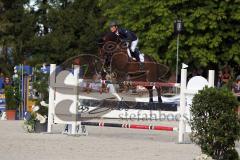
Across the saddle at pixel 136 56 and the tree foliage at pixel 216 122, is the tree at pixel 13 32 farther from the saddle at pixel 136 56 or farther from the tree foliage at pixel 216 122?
the tree foliage at pixel 216 122

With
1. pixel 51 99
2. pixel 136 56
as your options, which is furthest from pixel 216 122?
pixel 136 56

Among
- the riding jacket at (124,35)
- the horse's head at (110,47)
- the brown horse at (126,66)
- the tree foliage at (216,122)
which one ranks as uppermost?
the riding jacket at (124,35)

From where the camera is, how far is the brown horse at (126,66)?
53.5 feet

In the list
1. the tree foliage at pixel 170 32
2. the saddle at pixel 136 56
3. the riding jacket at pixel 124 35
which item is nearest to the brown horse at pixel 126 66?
the saddle at pixel 136 56

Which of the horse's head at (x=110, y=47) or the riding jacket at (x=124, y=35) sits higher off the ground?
the riding jacket at (x=124, y=35)

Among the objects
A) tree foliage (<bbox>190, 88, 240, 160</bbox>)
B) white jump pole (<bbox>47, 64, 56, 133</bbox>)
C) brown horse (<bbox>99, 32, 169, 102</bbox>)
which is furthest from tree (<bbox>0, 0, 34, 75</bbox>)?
tree foliage (<bbox>190, 88, 240, 160</bbox>)

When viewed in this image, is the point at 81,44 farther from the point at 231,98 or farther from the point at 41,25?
the point at 231,98

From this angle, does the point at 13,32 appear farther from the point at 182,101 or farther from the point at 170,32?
the point at 182,101

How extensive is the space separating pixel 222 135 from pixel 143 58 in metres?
7.69

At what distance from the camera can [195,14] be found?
35.5 meters

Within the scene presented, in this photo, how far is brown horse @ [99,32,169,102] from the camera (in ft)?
53.5

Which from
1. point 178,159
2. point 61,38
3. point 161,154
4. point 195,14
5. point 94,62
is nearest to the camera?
point 178,159

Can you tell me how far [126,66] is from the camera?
1645cm

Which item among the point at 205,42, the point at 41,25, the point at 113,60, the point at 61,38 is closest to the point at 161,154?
the point at 113,60
